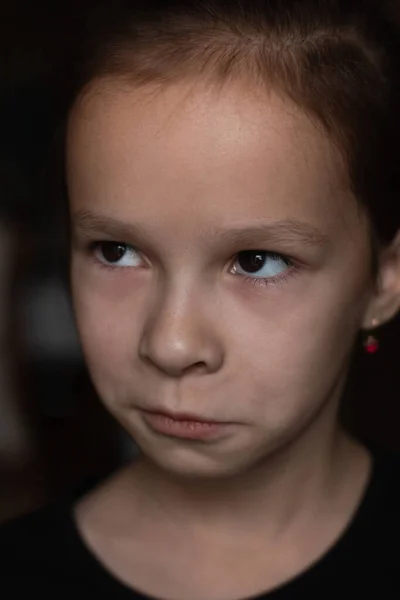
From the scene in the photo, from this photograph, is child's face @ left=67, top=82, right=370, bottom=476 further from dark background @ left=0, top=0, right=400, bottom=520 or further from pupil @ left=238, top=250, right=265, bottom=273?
dark background @ left=0, top=0, right=400, bottom=520

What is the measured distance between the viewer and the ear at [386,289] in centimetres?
87

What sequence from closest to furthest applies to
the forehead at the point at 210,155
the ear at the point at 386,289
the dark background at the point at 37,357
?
the forehead at the point at 210,155 → the ear at the point at 386,289 → the dark background at the point at 37,357

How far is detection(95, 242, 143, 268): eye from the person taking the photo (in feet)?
2.63

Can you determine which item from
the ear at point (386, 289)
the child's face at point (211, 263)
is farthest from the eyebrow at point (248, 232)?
the ear at point (386, 289)

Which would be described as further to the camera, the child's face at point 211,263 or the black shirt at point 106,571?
the black shirt at point 106,571

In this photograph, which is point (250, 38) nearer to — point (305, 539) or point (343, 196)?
point (343, 196)

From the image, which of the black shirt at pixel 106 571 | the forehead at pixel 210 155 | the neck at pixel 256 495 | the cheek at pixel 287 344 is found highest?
the forehead at pixel 210 155

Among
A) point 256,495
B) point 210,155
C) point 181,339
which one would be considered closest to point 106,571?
point 256,495

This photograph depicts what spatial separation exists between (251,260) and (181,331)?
0.08 meters

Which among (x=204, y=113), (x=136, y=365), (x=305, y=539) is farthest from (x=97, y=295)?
(x=305, y=539)

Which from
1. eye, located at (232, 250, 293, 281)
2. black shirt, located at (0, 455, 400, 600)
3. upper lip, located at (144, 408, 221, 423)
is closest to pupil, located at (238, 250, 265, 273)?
eye, located at (232, 250, 293, 281)

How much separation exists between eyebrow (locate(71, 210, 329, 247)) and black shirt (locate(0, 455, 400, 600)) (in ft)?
0.93

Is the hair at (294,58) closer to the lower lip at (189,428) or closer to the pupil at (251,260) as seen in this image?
the pupil at (251,260)

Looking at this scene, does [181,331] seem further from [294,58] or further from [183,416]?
[294,58]
